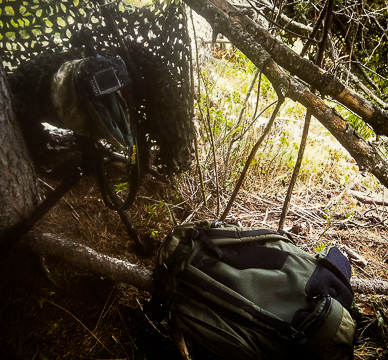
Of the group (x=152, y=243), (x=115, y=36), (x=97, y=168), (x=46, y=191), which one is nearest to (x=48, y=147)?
(x=46, y=191)

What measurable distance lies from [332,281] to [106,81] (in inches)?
63.1

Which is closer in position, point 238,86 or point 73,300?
point 73,300

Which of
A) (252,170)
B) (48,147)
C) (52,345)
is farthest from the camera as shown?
(252,170)

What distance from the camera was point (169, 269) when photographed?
135 centimetres

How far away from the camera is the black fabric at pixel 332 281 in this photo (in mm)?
1281

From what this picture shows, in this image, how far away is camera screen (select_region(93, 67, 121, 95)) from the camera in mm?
1313

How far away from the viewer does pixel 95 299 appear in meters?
1.66

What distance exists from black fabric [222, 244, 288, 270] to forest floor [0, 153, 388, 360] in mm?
568

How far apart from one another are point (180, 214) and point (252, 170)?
1.07m

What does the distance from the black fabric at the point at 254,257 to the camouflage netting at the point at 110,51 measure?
95 cm

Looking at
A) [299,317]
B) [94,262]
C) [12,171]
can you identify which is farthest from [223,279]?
[12,171]

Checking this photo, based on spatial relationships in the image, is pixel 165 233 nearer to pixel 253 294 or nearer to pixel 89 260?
pixel 89 260

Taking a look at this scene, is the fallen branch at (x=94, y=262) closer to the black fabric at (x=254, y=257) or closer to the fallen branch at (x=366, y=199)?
the black fabric at (x=254, y=257)

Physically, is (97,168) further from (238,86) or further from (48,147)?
(238,86)
